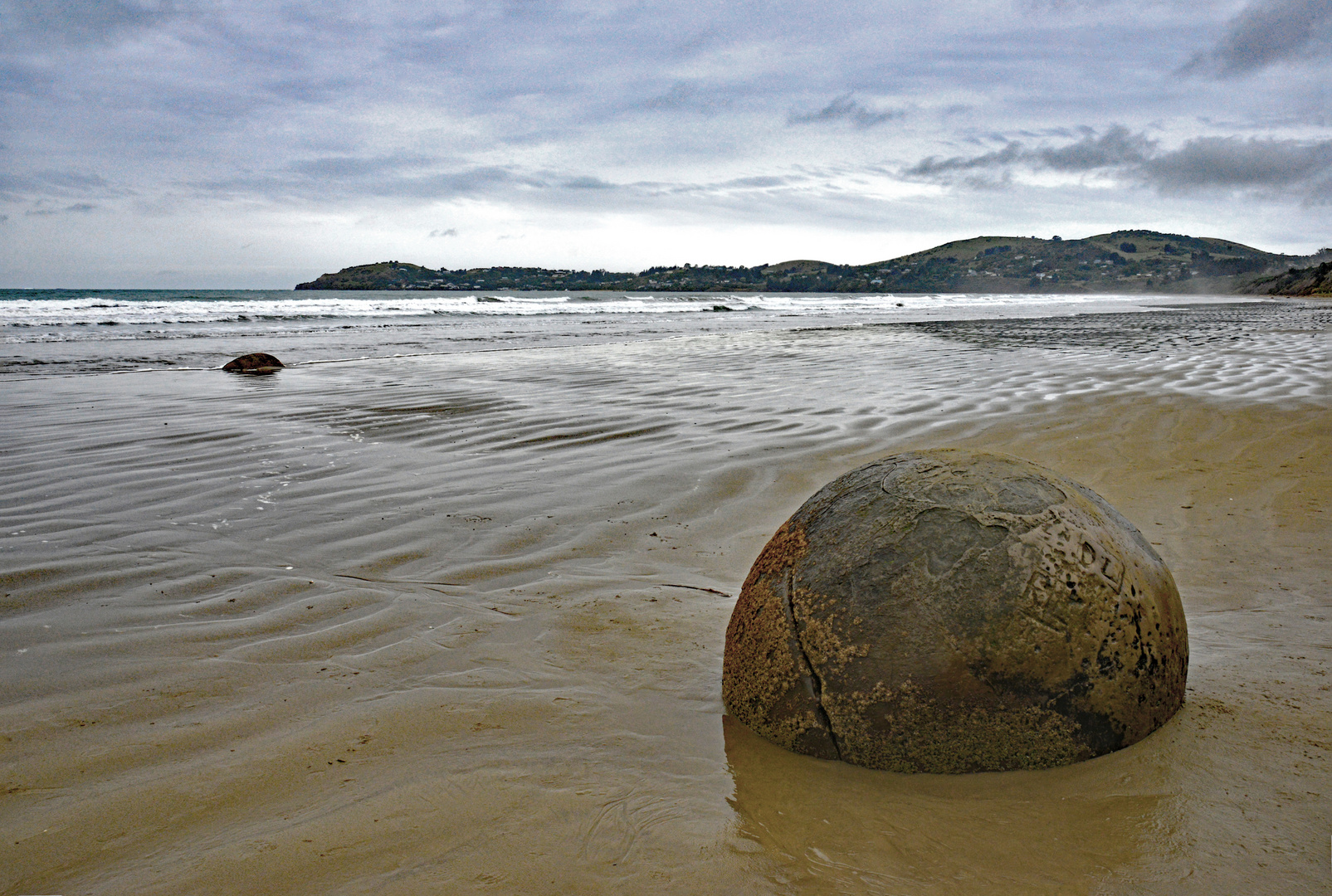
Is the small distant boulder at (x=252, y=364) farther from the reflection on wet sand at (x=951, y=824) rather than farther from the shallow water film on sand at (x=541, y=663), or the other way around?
the reflection on wet sand at (x=951, y=824)

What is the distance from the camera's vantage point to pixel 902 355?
44.3 feet

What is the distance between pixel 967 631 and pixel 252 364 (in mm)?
12472

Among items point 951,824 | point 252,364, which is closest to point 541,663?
point 951,824

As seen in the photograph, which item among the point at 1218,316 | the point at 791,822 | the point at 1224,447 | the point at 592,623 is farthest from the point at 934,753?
the point at 1218,316

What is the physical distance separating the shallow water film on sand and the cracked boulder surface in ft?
0.36

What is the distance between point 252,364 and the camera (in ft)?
40.2

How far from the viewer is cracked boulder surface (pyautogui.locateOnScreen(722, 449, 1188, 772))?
7.20ft

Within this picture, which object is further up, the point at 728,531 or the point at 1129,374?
the point at 1129,374

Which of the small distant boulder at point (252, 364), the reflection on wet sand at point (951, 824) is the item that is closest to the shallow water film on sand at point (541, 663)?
the reflection on wet sand at point (951, 824)

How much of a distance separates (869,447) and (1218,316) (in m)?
23.0

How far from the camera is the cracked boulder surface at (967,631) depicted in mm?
2193

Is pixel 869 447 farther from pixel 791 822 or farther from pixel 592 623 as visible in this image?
pixel 791 822

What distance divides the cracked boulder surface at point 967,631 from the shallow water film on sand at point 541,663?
0.36 ft

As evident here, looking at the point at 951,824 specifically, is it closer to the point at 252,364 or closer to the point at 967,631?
the point at 967,631
